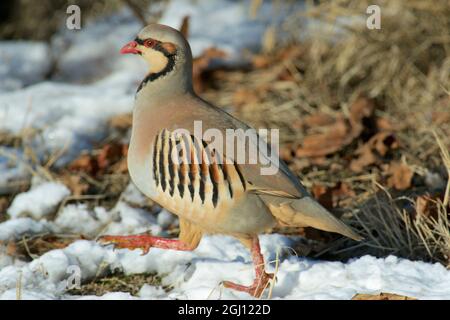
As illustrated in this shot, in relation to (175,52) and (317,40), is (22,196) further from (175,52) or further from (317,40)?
(317,40)

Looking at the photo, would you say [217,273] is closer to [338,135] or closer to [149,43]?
[149,43]

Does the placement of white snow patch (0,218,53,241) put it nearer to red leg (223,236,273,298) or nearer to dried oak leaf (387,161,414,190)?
red leg (223,236,273,298)

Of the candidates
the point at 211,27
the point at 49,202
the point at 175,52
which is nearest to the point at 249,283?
the point at 175,52

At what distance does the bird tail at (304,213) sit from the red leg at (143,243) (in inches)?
22.1

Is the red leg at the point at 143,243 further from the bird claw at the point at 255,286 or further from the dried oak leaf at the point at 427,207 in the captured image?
the dried oak leaf at the point at 427,207

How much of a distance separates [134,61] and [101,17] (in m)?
1.05

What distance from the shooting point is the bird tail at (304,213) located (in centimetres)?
350

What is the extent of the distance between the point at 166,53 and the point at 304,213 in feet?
3.28

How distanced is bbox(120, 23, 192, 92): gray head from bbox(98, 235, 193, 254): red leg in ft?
2.51

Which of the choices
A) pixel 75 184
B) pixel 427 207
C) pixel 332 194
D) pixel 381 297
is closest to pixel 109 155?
pixel 75 184

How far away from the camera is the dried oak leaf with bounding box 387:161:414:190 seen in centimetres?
450

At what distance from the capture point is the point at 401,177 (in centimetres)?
454

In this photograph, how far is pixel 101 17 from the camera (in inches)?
299

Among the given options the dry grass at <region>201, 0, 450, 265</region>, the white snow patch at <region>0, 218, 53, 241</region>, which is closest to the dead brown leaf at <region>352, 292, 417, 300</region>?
the dry grass at <region>201, 0, 450, 265</region>
